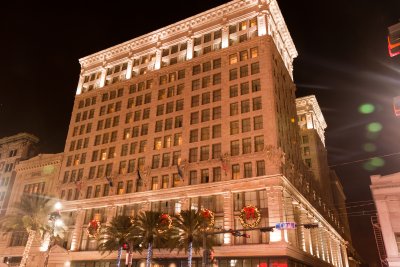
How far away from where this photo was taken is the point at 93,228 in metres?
59.5

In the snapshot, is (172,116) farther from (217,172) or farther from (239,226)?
(239,226)

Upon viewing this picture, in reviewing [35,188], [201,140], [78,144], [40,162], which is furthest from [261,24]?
[35,188]

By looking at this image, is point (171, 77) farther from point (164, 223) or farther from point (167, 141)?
point (164, 223)

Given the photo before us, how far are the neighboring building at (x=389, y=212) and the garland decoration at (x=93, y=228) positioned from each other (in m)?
43.7

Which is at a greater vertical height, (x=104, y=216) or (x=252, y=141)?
(x=252, y=141)

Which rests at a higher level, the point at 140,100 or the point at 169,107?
the point at 140,100

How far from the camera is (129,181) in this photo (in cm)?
6225

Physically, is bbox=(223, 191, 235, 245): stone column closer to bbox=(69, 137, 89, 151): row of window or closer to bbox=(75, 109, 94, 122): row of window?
bbox=(69, 137, 89, 151): row of window

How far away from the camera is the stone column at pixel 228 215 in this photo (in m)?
48.0

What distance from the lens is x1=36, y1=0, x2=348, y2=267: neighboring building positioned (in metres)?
49.7

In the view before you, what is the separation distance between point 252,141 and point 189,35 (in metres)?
29.4

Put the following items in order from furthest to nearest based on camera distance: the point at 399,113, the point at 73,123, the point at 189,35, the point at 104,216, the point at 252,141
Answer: the point at 73,123 < the point at 189,35 < the point at 104,216 < the point at 252,141 < the point at 399,113

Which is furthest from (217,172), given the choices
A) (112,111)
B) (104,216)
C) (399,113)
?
(399,113)

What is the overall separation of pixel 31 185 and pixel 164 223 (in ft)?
149
